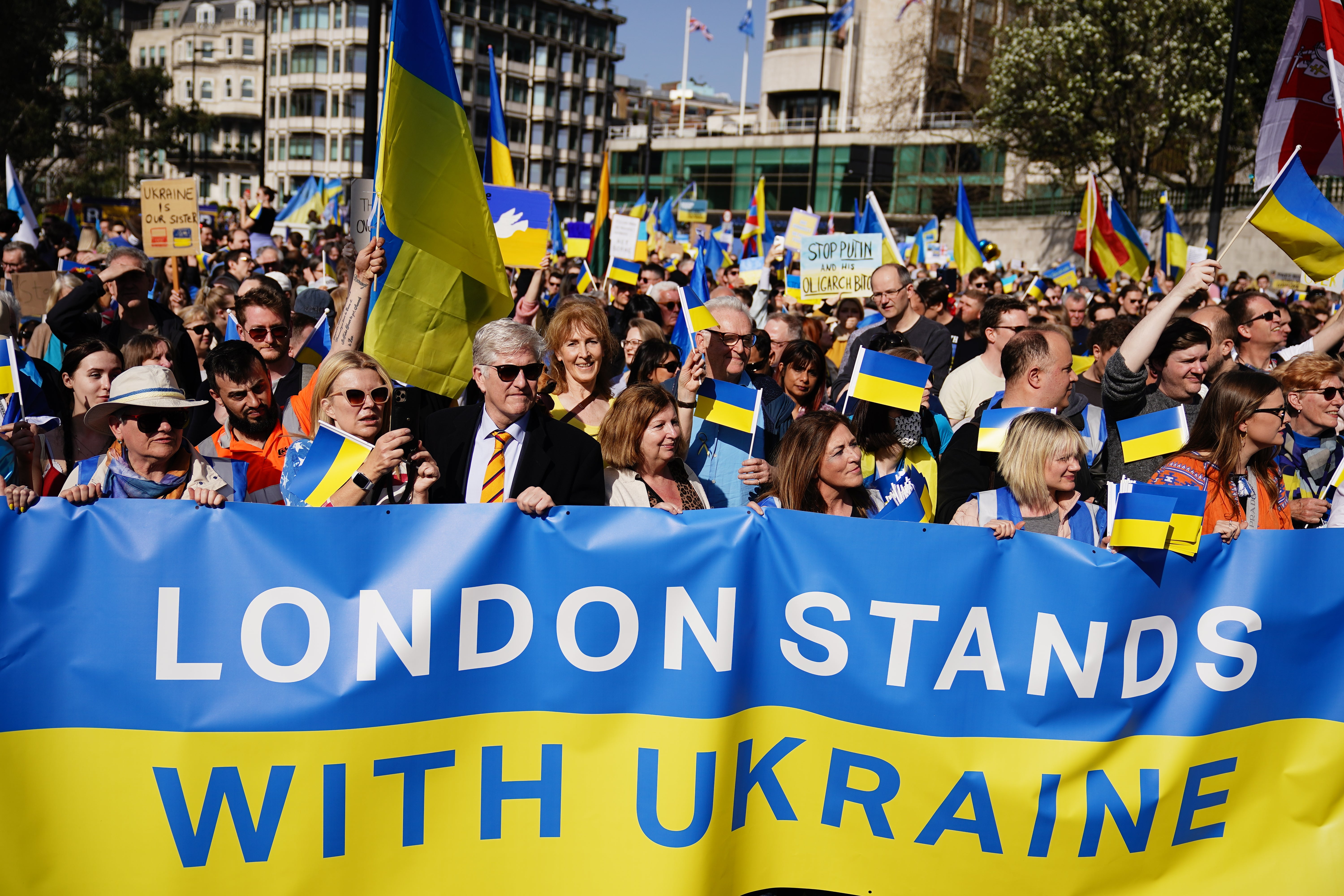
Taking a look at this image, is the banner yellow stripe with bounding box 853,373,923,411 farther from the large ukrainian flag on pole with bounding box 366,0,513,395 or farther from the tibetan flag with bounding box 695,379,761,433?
the large ukrainian flag on pole with bounding box 366,0,513,395

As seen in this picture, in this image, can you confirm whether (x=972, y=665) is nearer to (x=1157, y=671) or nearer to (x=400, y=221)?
(x=1157, y=671)

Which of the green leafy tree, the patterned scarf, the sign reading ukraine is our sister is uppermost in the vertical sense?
the green leafy tree

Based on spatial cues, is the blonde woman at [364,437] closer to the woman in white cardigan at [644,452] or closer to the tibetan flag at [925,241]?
the woman in white cardigan at [644,452]

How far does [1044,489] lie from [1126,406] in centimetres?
148

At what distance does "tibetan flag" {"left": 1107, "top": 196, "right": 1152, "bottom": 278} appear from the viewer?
1262 cm

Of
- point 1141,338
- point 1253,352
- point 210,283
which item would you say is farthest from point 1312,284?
point 210,283

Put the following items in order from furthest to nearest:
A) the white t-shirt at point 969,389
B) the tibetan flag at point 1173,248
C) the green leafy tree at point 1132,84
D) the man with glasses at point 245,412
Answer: the green leafy tree at point 1132,84
the tibetan flag at point 1173,248
the white t-shirt at point 969,389
the man with glasses at point 245,412

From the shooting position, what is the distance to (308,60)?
88.4m

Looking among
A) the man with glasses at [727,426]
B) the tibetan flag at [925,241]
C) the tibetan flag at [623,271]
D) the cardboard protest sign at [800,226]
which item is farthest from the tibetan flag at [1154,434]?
the tibetan flag at [925,241]


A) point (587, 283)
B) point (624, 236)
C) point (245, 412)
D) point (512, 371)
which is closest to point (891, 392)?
point (512, 371)

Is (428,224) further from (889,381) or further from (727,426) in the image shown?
(889,381)

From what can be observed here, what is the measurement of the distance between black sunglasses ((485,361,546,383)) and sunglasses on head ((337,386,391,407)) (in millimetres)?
413

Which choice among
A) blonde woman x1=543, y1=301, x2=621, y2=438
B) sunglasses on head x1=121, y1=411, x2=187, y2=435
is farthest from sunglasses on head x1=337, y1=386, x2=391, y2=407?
blonde woman x1=543, y1=301, x2=621, y2=438

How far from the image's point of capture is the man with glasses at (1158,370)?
482 cm
